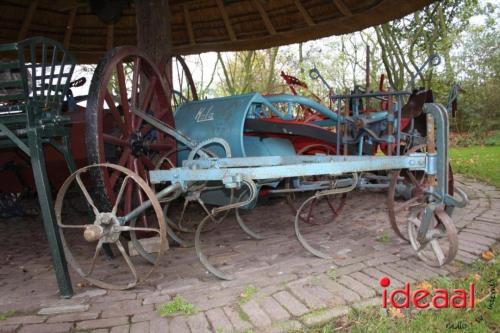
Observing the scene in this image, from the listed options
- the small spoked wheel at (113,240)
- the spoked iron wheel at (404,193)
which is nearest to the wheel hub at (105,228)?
the small spoked wheel at (113,240)

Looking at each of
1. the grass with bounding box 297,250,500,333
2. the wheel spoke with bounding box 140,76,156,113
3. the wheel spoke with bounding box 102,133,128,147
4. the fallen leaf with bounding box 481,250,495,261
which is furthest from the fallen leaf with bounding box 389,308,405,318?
the wheel spoke with bounding box 140,76,156,113

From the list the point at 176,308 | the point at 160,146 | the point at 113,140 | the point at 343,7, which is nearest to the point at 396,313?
the point at 176,308

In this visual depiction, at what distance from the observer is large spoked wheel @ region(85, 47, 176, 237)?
2695 mm

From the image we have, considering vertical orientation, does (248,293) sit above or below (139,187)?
below

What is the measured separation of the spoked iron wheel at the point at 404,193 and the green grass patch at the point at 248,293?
1305 millimetres

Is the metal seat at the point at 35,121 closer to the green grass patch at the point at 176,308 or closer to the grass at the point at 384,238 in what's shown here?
the green grass patch at the point at 176,308

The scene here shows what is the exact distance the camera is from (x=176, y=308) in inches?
83.0

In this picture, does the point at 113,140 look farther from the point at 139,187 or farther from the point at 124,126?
the point at 139,187

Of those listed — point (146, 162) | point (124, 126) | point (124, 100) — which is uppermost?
point (124, 100)

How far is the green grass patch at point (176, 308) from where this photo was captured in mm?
2076

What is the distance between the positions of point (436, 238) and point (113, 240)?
2043mm

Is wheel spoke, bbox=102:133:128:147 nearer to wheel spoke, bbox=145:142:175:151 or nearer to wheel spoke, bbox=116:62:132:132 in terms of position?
wheel spoke, bbox=116:62:132:132

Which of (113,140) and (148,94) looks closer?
(113,140)

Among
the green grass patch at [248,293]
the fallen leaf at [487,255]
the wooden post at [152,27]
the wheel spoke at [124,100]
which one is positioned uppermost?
the wooden post at [152,27]
